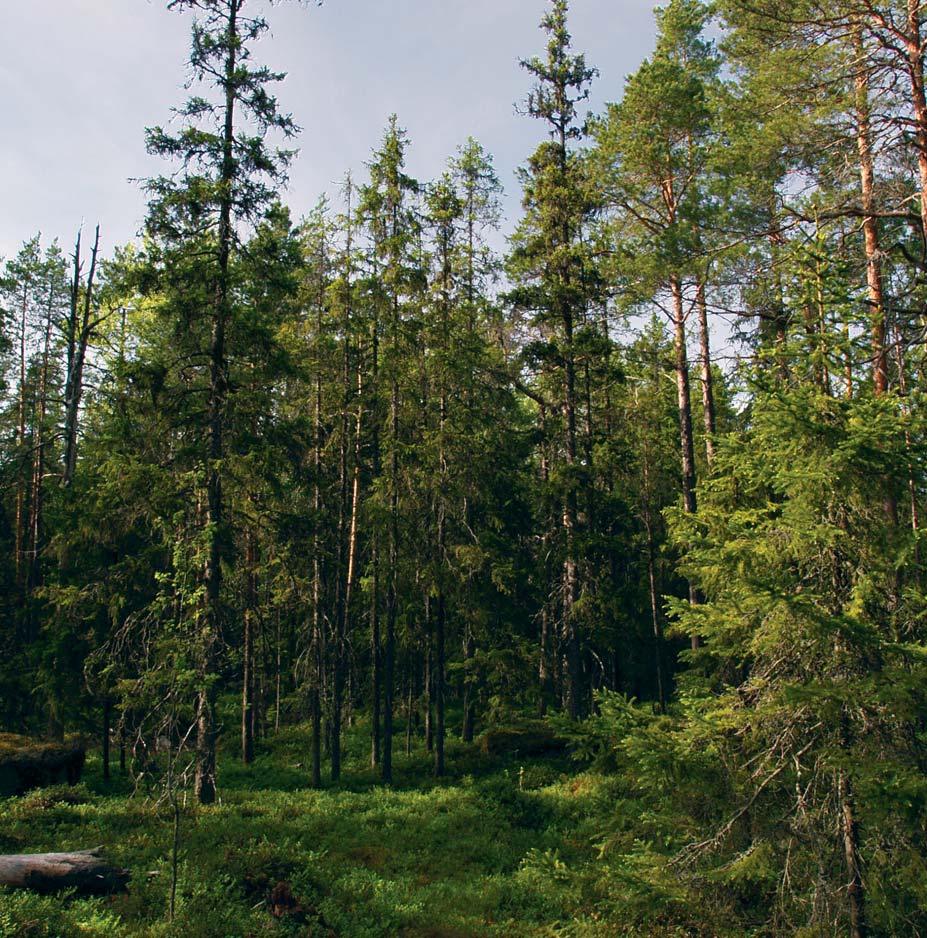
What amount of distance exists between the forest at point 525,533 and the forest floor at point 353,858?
0.27ft

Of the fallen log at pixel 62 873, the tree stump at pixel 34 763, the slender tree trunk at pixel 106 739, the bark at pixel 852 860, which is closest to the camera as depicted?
the bark at pixel 852 860

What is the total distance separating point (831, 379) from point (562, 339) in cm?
1341

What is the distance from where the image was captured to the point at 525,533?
25.0 m

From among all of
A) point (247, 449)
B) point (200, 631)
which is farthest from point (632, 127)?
point (200, 631)

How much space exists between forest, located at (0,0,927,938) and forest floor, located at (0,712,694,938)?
0.27 feet

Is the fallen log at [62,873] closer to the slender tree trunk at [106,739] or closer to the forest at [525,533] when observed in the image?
the forest at [525,533]

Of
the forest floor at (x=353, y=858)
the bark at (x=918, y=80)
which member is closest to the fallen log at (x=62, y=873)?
the forest floor at (x=353, y=858)

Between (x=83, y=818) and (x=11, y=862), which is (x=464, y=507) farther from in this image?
(x=11, y=862)

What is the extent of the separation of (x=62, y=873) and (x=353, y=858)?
16.6ft

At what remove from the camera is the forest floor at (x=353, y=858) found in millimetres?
8711

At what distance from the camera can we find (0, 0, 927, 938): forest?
6484mm

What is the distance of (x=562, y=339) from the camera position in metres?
20.4

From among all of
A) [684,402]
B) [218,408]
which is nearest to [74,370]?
[218,408]

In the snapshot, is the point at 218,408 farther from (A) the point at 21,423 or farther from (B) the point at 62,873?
(A) the point at 21,423
